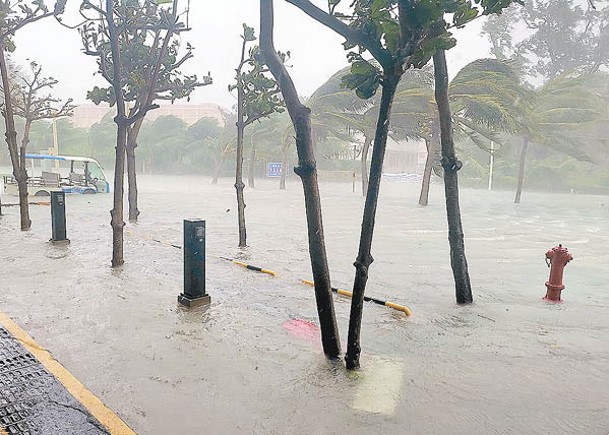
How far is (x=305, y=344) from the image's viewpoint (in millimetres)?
4156

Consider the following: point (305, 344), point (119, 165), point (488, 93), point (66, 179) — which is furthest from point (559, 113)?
point (305, 344)

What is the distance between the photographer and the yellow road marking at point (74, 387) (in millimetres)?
2756

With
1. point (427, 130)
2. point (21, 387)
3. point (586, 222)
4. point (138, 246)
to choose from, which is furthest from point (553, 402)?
point (427, 130)

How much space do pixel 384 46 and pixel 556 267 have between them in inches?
154

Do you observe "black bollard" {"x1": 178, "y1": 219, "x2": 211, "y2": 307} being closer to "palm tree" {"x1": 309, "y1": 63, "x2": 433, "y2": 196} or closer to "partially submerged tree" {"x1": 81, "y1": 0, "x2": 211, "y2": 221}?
"partially submerged tree" {"x1": 81, "y1": 0, "x2": 211, "y2": 221}

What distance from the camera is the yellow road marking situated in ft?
9.04

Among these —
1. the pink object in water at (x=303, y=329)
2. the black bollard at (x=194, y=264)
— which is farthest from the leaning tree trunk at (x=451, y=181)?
the black bollard at (x=194, y=264)

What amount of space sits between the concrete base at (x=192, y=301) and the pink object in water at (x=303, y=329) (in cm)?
97

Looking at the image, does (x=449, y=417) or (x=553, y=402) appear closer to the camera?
(x=449, y=417)

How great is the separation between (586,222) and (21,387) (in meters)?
17.5

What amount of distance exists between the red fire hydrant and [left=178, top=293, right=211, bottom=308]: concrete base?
3.98 metres

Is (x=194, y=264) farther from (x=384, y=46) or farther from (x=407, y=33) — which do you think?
(x=407, y=33)

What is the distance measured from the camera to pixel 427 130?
21.1 m

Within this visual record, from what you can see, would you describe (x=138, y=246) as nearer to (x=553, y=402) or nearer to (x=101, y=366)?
(x=101, y=366)
